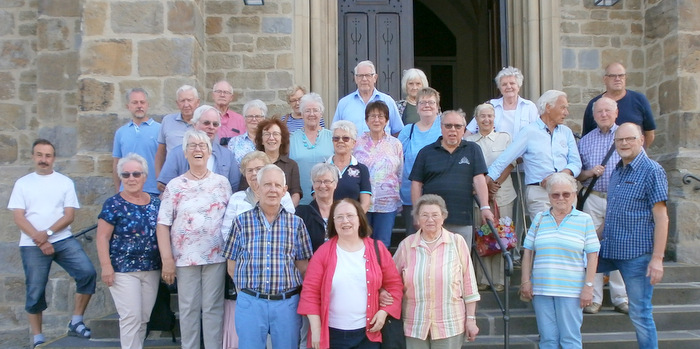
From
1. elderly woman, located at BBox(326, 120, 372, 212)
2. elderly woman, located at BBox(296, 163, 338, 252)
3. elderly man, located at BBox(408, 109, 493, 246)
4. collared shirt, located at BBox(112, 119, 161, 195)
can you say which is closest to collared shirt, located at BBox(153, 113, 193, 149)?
collared shirt, located at BBox(112, 119, 161, 195)

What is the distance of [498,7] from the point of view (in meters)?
8.31

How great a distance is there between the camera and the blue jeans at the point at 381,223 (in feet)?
15.3

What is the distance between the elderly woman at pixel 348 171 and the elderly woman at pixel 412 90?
1.30 m

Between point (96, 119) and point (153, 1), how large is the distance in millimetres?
1197

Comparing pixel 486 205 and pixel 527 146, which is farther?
pixel 527 146

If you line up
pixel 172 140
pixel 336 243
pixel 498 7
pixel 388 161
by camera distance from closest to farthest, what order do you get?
pixel 336 243
pixel 388 161
pixel 172 140
pixel 498 7

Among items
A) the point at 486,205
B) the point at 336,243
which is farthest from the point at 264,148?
the point at 486,205

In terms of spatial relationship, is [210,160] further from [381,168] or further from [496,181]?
[496,181]

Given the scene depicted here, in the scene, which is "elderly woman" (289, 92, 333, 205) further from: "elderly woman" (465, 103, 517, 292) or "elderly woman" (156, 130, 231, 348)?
"elderly woman" (465, 103, 517, 292)

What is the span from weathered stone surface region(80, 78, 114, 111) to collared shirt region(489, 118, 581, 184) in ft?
11.4

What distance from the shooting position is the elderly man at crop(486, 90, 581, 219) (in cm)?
482

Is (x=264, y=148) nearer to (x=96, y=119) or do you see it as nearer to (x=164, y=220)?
(x=164, y=220)

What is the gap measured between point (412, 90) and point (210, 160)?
1921mm

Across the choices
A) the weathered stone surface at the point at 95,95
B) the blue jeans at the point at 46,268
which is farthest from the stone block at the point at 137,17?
the blue jeans at the point at 46,268
